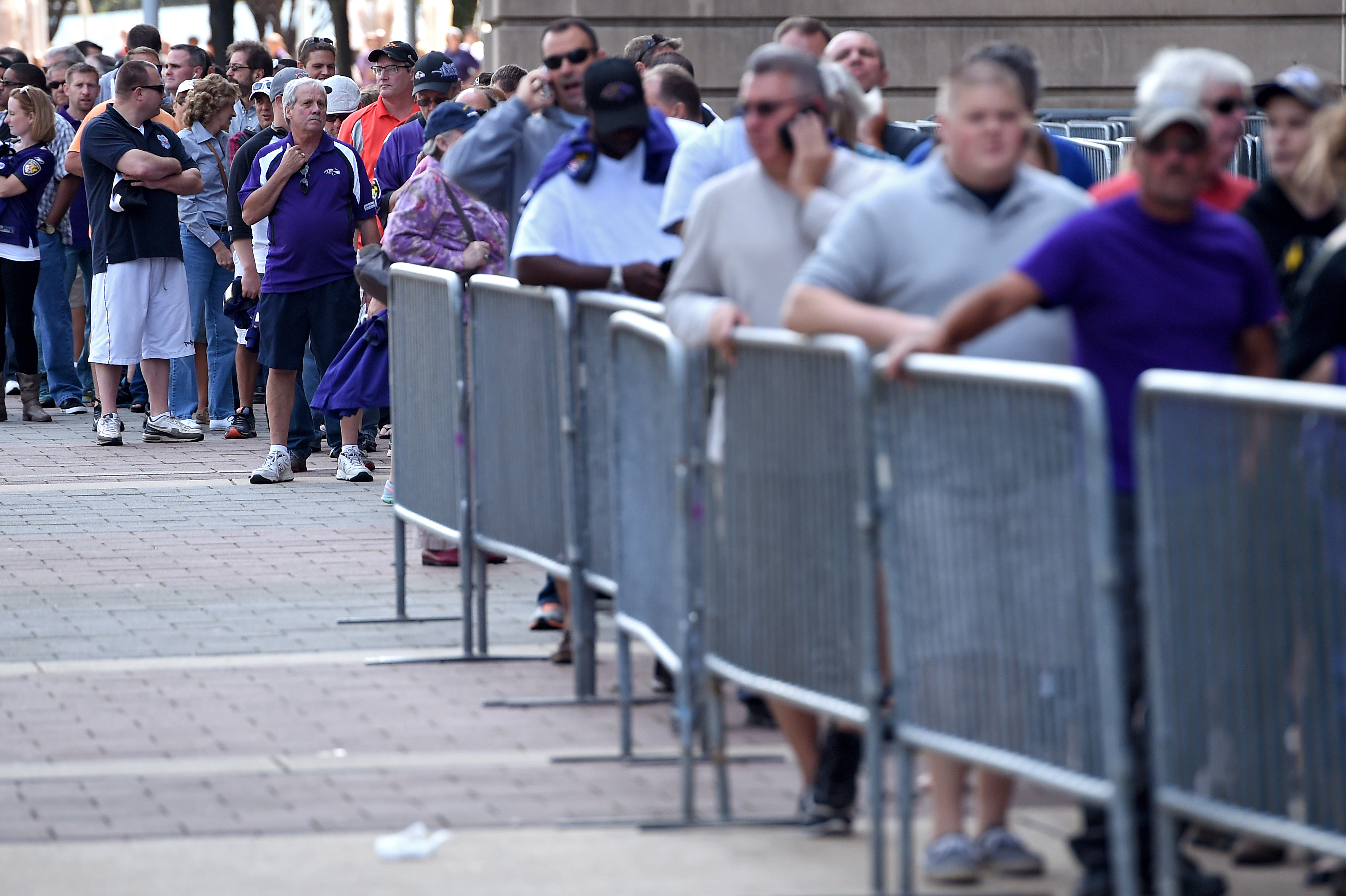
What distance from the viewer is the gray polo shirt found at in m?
4.77

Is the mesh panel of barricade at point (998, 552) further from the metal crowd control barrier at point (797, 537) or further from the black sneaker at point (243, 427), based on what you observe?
the black sneaker at point (243, 427)

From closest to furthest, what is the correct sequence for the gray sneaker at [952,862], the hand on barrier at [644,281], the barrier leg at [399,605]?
the gray sneaker at [952,862] → the hand on barrier at [644,281] → the barrier leg at [399,605]

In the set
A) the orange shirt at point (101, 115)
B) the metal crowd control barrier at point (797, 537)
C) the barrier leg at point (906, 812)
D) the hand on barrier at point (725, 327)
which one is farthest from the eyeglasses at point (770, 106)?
the orange shirt at point (101, 115)

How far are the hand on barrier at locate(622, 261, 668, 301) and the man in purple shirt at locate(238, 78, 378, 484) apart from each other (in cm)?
530

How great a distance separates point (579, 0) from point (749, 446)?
13.5m

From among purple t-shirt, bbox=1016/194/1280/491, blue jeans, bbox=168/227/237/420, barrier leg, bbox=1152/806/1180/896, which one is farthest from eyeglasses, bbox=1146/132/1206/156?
blue jeans, bbox=168/227/237/420

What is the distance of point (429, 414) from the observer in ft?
25.1

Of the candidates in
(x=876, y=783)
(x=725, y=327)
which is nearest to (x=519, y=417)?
(x=725, y=327)

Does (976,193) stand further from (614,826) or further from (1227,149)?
(614,826)

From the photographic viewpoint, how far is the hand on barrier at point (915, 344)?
14.3 ft

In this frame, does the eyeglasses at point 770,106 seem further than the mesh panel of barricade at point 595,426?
No

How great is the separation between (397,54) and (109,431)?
301cm

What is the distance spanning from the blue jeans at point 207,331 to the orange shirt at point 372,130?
124cm

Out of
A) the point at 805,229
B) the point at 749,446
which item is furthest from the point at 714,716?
the point at 805,229
